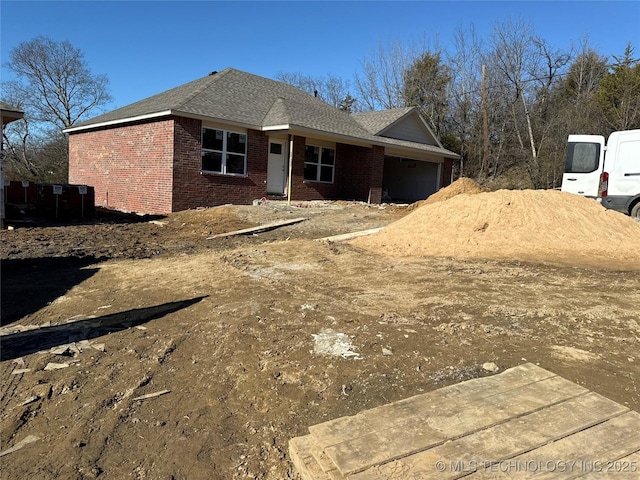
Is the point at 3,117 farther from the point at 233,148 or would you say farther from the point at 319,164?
the point at 319,164

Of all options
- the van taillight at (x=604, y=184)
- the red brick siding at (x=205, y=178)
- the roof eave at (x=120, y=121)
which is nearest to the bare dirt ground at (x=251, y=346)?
the van taillight at (x=604, y=184)

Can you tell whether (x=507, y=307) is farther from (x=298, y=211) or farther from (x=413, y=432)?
(x=298, y=211)

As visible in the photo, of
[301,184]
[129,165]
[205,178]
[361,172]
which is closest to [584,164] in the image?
[361,172]

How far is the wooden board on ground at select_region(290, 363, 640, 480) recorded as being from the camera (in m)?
2.00

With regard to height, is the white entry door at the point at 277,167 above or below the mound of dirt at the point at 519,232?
above

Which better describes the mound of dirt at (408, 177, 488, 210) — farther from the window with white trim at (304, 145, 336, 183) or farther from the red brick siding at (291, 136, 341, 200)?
the window with white trim at (304, 145, 336, 183)

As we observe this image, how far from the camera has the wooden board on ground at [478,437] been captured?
2.00m

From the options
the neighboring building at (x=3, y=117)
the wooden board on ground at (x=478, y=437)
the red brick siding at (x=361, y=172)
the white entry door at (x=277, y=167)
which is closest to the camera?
the wooden board on ground at (x=478, y=437)

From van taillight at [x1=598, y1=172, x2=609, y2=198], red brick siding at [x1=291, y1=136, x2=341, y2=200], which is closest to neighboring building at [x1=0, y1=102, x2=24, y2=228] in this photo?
red brick siding at [x1=291, y1=136, x2=341, y2=200]

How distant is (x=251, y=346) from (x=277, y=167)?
14142mm

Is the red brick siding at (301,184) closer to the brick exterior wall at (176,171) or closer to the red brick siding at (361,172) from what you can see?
the brick exterior wall at (176,171)

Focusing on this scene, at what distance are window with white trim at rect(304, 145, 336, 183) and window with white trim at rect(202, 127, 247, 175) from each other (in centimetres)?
306

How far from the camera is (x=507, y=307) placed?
4.53 metres

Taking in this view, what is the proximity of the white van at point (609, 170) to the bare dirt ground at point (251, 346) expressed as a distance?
5571 millimetres
